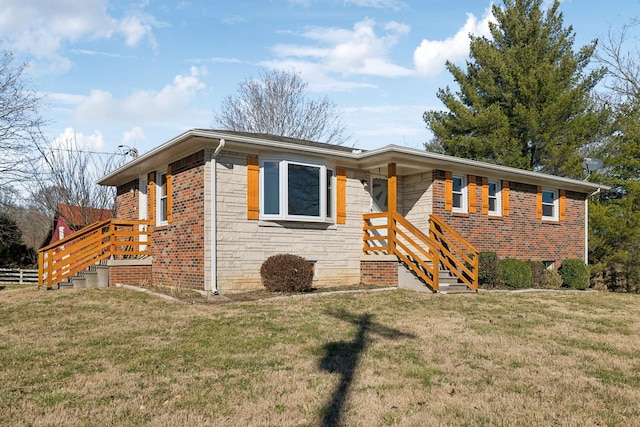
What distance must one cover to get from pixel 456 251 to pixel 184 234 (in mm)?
6566

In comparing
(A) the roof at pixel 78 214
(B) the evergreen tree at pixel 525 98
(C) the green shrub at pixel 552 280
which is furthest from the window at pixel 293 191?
(A) the roof at pixel 78 214

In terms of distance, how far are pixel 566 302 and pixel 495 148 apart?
12.2m

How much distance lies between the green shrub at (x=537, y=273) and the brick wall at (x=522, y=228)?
71 centimetres

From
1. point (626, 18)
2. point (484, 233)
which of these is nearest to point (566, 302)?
point (484, 233)

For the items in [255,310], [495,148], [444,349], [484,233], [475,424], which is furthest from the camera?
[495,148]

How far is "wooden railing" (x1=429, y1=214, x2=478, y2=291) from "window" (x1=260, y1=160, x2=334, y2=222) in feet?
9.32

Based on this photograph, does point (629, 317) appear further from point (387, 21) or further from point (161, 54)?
point (161, 54)

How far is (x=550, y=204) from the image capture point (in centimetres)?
1738

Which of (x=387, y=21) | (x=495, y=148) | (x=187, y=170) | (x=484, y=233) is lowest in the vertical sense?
(x=484, y=233)

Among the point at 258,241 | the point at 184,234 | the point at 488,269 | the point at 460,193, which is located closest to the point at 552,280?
the point at 488,269

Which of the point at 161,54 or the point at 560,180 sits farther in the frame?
the point at 560,180

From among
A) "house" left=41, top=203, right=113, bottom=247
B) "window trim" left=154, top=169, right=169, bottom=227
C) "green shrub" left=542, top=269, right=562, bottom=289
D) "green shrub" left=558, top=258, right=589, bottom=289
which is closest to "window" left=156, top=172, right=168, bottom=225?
"window trim" left=154, top=169, right=169, bottom=227

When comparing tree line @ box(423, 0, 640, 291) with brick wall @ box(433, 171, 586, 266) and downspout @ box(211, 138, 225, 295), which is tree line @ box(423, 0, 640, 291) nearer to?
brick wall @ box(433, 171, 586, 266)

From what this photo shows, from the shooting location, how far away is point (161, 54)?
1255cm
